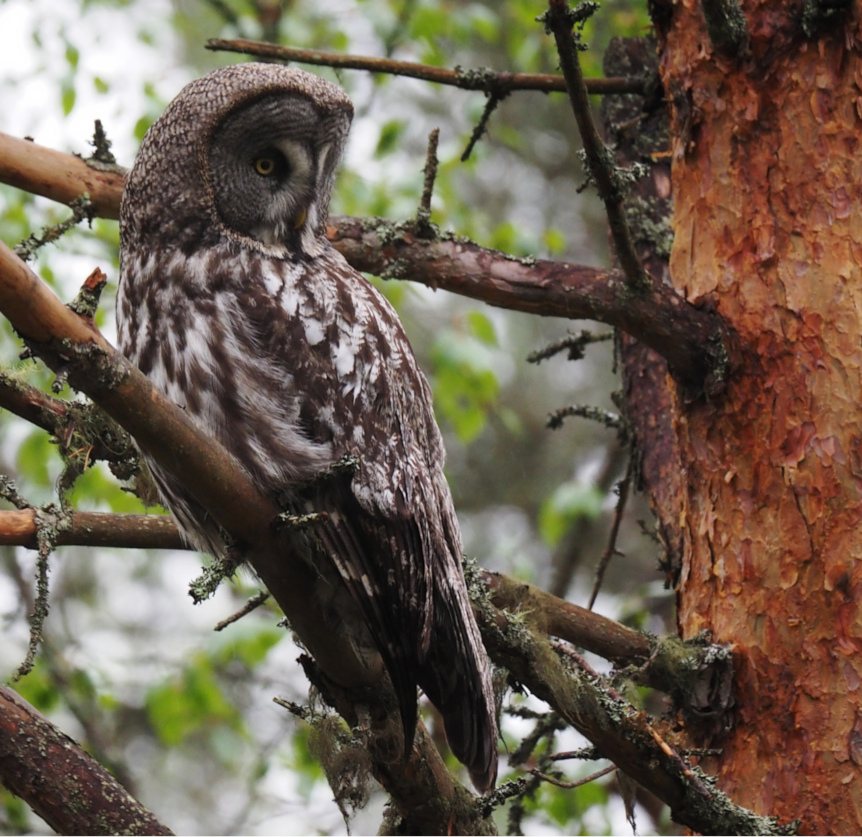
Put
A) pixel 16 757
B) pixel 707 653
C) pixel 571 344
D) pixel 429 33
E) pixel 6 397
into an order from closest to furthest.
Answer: pixel 16 757
pixel 6 397
pixel 707 653
pixel 571 344
pixel 429 33

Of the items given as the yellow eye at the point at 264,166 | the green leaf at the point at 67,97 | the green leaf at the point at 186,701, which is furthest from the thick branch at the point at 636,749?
the green leaf at the point at 67,97

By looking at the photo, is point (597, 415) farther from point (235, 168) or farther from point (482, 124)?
point (235, 168)

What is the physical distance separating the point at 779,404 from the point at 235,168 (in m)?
1.38

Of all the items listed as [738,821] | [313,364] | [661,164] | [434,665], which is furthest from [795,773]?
[661,164]

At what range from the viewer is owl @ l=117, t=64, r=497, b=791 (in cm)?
209

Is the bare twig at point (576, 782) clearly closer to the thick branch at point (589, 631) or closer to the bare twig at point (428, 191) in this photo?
the thick branch at point (589, 631)

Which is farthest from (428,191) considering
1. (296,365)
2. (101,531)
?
(101,531)

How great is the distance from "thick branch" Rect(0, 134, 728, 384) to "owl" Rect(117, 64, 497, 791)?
0.19m

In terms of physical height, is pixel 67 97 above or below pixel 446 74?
above

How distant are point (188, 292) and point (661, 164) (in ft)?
6.10

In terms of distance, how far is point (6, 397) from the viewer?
7.07 ft

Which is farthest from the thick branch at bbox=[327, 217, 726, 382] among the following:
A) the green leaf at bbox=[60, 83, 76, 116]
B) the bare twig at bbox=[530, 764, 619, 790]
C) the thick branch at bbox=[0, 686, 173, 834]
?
the green leaf at bbox=[60, 83, 76, 116]

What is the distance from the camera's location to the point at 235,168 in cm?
247

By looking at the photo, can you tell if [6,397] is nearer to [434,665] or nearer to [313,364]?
[313,364]
